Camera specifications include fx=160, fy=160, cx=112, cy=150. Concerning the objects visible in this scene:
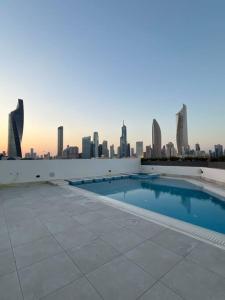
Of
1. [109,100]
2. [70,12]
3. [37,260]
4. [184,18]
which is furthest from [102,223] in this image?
[109,100]

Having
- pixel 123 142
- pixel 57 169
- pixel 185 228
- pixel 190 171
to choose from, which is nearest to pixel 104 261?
pixel 185 228

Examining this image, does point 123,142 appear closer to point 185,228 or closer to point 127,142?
point 127,142

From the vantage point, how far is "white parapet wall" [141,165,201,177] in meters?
11.1

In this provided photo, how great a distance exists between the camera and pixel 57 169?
33.2 ft

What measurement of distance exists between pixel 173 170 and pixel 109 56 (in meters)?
9.04

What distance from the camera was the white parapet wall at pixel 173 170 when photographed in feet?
36.5

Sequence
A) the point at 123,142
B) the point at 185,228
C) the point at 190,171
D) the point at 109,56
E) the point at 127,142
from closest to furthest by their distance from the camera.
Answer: the point at 185,228, the point at 109,56, the point at 190,171, the point at 123,142, the point at 127,142

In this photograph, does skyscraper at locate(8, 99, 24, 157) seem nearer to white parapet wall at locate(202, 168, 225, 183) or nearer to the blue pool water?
the blue pool water

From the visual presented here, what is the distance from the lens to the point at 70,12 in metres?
6.76

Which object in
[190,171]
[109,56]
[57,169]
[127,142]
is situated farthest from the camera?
[127,142]

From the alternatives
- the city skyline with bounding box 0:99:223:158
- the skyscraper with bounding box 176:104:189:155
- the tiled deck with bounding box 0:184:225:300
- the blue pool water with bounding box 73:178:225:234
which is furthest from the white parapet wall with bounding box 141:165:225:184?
the skyscraper with bounding box 176:104:189:155

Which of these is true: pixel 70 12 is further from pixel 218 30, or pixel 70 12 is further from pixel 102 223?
pixel 102 223

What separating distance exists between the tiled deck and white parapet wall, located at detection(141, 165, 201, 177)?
9089mm

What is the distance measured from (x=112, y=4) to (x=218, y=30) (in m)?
5.11
